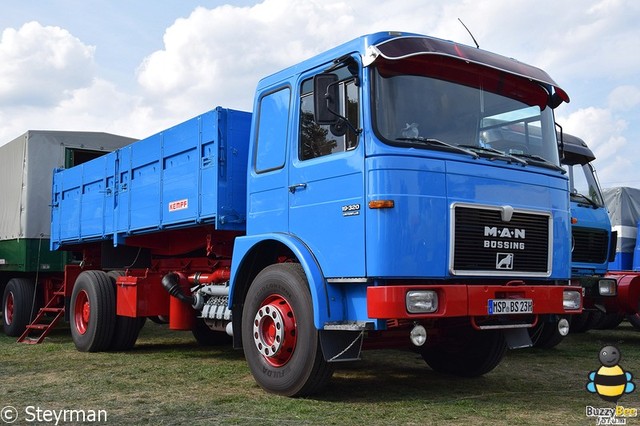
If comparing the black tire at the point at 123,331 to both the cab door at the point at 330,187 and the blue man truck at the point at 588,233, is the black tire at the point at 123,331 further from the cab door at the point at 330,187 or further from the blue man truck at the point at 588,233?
the blue man truck at the point at 588,233

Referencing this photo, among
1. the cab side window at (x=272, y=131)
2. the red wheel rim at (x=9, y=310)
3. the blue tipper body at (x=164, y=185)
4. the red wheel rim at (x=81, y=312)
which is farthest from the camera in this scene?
the red wheel rim at (x=9, y=310)

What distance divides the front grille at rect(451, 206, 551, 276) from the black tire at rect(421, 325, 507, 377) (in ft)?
3.22

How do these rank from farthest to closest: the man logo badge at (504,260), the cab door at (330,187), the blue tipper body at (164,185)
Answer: the blue tipper body at (164,185)
the man logo badge at (504,260)
the cab door at (330,187)

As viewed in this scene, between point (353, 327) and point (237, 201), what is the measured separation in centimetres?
257

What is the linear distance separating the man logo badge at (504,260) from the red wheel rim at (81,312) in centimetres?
625

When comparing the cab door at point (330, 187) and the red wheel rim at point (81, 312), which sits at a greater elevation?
the cab door at point (330, 187)

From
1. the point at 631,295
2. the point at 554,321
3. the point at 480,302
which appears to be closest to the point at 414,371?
the point at 554,321

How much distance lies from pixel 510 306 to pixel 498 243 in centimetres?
51

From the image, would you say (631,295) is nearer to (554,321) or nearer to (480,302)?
(554,321)

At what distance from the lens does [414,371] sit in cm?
765

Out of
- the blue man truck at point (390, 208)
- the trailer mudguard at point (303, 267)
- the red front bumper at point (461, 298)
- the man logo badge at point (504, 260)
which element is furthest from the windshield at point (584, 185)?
the trailer mudguard at point (303, 267)

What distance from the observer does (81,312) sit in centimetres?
1007

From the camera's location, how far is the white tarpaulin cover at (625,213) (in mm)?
13156

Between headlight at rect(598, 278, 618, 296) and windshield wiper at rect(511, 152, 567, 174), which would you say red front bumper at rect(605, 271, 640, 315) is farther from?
windshield wiper at rect(511, 152, 567, 174)
